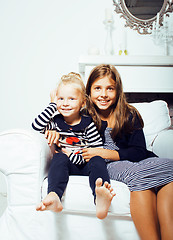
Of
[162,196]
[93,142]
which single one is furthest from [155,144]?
[162,196]

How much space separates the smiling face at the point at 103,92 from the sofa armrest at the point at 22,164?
1.69 ft

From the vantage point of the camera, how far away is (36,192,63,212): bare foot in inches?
30.4

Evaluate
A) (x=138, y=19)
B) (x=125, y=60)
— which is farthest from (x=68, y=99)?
(x=138, y=19)

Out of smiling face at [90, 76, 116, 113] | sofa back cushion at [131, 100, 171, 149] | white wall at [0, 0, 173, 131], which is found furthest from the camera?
white wall at [0, 0, 173, 131]

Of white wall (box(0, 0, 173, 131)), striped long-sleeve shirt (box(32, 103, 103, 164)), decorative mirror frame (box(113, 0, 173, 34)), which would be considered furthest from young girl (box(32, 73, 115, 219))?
decorative mirror frame (box(113, 0, 173, 34))

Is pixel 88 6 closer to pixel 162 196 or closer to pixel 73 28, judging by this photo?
pixel 73 28

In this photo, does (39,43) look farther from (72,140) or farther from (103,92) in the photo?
(72,140)

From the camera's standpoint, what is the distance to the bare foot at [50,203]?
77cm

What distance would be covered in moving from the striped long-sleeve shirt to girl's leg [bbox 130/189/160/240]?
1.31ft

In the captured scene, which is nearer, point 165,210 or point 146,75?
point 165,210

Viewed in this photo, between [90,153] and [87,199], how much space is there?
0.26m

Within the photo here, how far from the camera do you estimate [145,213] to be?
0.84 meters

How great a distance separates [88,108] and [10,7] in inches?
65.0

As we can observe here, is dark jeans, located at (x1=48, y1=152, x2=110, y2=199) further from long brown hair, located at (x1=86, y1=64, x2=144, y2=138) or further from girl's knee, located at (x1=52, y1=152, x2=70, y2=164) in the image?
long brown hair, located at (x1=86, y1=64, x2=144, y2=138)
